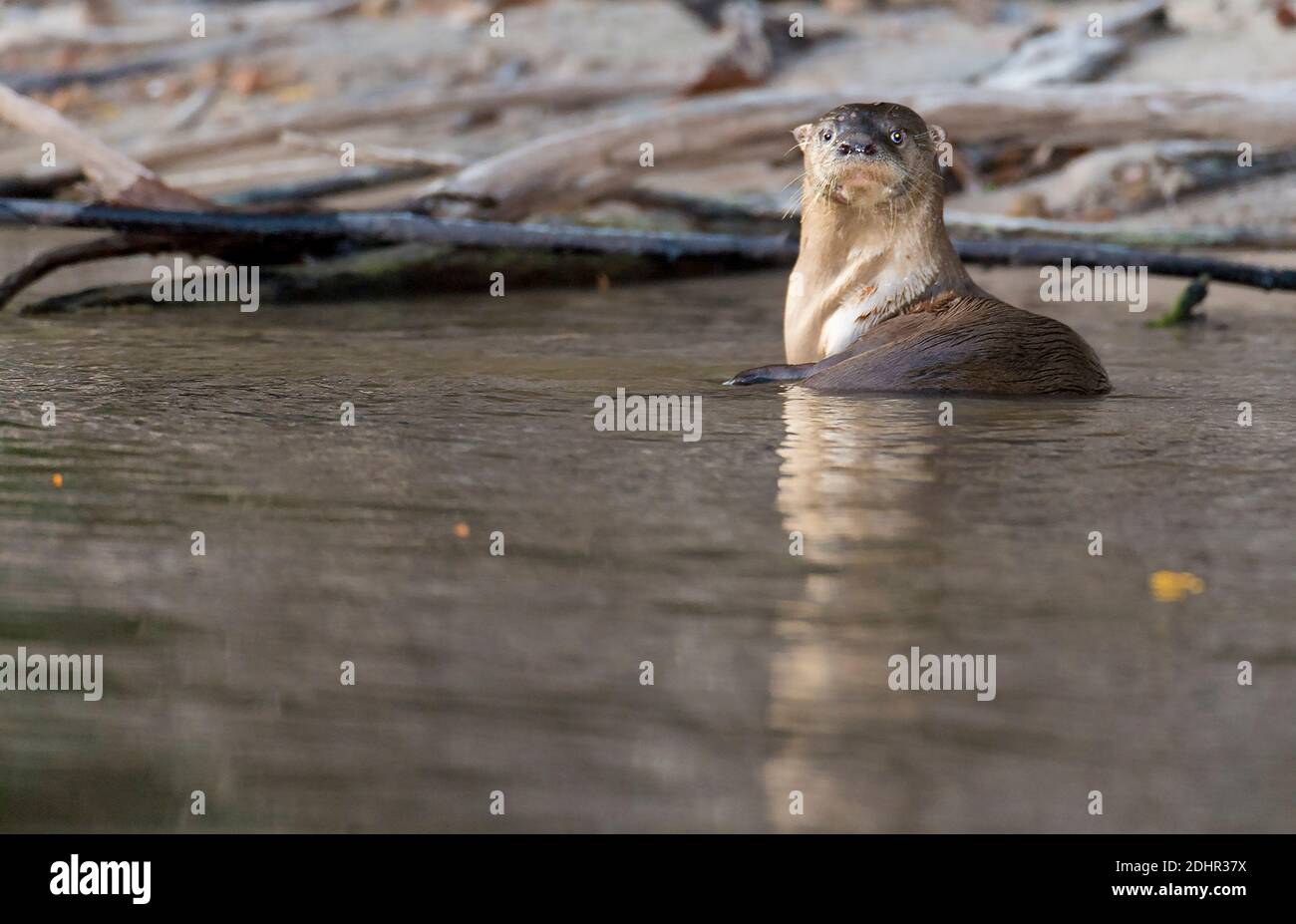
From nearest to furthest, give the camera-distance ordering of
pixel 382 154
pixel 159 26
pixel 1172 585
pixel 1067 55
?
pixel 1172 585, pixel 382 154, pixel 1067 55, pixel 159 26

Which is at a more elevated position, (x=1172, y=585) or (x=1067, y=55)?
(x=1067, y=55)

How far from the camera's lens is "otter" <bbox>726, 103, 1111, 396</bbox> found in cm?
497

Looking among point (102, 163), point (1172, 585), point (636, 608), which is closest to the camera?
point (636, 608)

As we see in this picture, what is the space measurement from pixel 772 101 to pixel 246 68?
8.98 meters

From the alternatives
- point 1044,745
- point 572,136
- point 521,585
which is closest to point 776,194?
point 572,136

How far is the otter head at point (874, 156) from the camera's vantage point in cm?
527

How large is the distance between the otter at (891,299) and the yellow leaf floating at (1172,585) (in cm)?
A: 194

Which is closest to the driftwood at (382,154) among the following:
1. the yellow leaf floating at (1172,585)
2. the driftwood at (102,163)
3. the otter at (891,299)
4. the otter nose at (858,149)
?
the driftwood at (102,163)

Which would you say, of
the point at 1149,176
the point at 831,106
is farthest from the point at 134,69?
the point at 1149,176

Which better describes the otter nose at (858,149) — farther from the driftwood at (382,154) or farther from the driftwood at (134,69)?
the driftwood at (134,69)

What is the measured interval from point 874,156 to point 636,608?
9.10ft

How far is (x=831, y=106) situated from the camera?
Answer: 810cm

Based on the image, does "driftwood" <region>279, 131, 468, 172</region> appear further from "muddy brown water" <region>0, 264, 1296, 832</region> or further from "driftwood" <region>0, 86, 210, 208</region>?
"muddy brown water" <region>0, 264, 1296, 832</region>

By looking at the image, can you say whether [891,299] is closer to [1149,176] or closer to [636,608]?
[636,608]
